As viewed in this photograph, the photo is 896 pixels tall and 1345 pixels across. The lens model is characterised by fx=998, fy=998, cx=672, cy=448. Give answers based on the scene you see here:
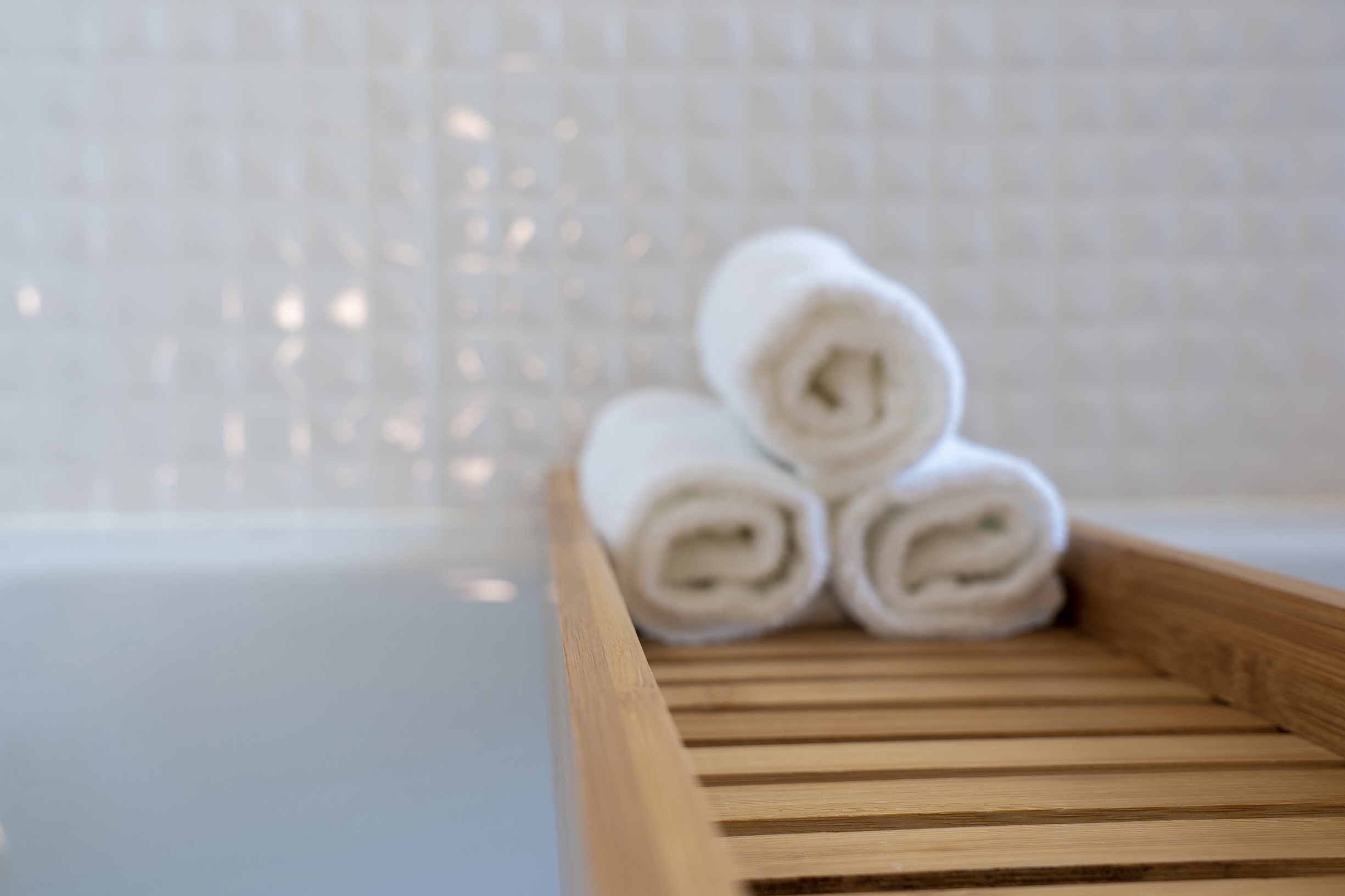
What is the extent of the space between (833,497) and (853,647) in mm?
112

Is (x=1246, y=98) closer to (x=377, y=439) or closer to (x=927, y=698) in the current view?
(x=927, y=698)

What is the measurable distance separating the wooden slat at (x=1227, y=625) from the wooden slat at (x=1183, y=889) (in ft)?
0.50

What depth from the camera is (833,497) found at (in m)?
0.74

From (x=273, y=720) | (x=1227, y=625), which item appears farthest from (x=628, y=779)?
(x=273, y=720)

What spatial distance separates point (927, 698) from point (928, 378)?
22 cm

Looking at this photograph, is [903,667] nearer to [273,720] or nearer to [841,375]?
[841,375]

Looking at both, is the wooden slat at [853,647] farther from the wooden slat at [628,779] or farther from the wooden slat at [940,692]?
the wooden slat at [628,779]

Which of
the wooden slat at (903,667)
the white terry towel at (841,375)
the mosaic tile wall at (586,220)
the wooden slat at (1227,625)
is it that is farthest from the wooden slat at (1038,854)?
the mosaic tile wall at (586,220)

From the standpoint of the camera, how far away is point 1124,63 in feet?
4.23

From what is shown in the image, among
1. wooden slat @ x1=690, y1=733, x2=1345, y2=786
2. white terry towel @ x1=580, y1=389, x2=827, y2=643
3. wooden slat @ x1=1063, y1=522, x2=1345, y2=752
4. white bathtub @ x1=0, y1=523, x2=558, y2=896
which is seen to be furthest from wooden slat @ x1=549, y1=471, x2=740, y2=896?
white bathtub @ x1=0, y1=523, x2=558, y2=896

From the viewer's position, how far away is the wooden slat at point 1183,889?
38 cm

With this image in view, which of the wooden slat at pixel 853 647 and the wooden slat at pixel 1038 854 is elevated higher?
the wooden slat at pixel 1038 854

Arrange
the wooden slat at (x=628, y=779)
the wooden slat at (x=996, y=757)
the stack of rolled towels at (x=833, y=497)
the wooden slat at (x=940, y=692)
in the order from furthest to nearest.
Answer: the stack of rolled towels at (x=833, y=497) → the wooden slat at (x=940, y=692) → the wooden slat at (x=996, y=757) → the wooden slat at (x=628, y=779)

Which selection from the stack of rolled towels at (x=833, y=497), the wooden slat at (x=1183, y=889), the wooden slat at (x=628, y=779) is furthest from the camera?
the stack of rolled towels at (x=833, y=497)
